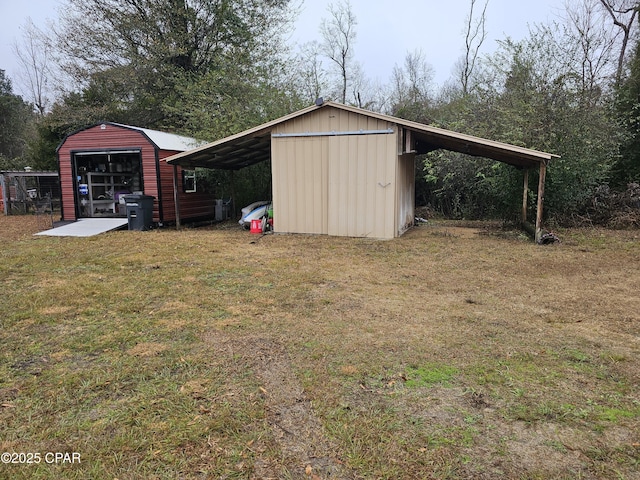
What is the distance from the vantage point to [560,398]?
2.48 m

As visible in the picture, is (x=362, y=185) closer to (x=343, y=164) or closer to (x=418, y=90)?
(x=343, y=164)

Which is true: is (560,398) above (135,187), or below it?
below

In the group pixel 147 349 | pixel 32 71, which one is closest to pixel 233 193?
pixel 147 349

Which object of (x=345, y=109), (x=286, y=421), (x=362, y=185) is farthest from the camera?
(x=362, y=185)

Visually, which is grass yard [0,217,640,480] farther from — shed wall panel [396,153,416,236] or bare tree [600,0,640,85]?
bare tree [600,0,640,85]

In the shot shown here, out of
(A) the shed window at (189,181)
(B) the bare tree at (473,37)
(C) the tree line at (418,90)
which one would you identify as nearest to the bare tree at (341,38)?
(C) the tree line at (418,90)

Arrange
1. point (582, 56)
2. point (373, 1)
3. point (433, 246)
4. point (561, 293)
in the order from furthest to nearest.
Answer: point (373, 1)
point (582, 56)
point (433, 246)
point (561, 293)

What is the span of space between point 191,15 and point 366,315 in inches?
658

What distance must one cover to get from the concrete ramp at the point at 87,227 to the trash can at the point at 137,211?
0.34m

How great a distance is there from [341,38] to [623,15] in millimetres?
12620

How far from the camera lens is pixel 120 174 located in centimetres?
1309

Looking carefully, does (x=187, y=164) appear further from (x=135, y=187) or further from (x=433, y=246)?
(x=433, y=246)

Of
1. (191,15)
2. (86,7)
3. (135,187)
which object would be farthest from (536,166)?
(86,7)

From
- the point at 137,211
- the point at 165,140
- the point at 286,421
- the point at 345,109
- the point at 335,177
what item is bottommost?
the point at 286,421
